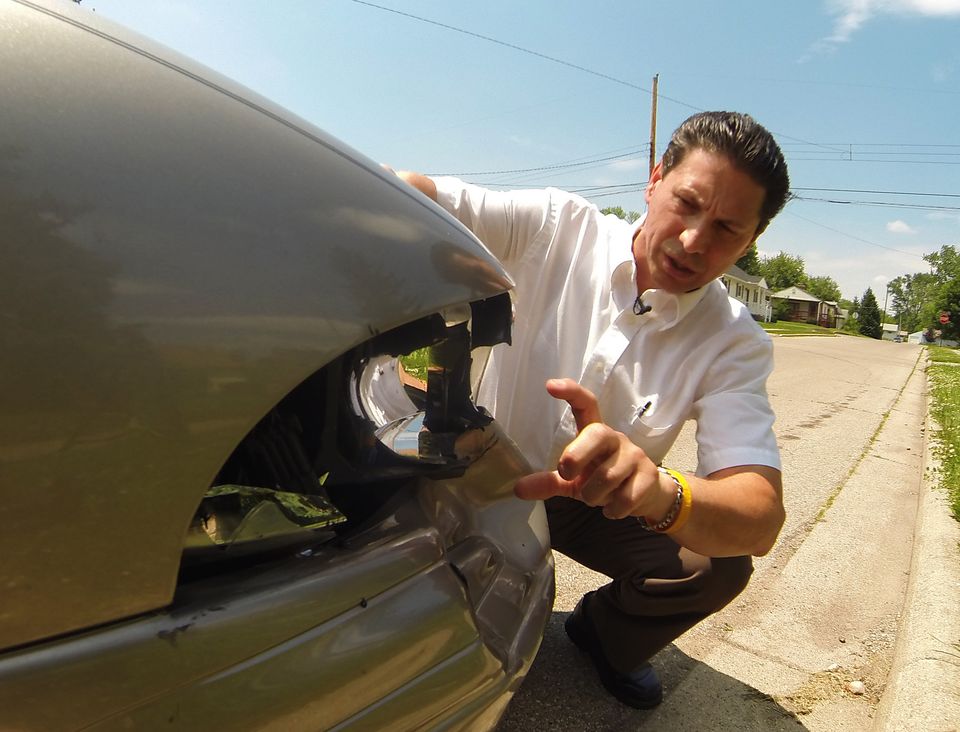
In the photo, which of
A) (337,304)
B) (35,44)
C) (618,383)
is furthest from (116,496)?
(618,383)

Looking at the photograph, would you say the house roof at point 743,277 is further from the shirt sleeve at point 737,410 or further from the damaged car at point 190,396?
the damaged car at point 190,396

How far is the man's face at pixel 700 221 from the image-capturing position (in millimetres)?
1795

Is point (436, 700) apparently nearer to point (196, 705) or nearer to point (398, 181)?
point (196, 705)

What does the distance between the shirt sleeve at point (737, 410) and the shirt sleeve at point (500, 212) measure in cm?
66

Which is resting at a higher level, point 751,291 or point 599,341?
point 751,291

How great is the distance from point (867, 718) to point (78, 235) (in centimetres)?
233

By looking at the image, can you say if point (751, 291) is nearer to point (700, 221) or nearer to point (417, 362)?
point (700, 221)

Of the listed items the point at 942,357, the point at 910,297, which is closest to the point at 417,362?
the point at 942,357

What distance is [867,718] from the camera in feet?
6.56

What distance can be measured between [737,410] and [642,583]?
539mm

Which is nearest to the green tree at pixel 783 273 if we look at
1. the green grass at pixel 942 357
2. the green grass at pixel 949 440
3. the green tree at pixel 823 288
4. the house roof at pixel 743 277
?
the green tree at pixel 823 288

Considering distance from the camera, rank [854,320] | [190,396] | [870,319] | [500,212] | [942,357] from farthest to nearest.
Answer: [854,320] < [870,319] < [942,357] < [500,212] < [190,396]

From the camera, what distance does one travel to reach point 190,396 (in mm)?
754

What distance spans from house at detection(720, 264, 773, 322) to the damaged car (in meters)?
54.2
